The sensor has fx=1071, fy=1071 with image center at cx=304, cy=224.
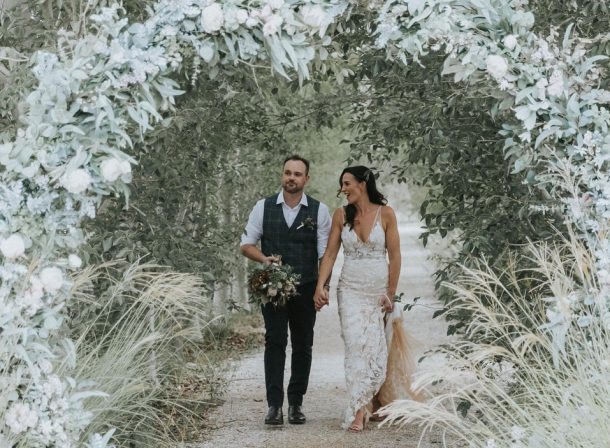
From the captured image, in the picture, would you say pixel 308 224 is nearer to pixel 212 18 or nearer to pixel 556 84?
pixel 556 84

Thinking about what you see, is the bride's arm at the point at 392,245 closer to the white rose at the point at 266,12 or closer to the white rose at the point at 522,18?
the white rose at the point at 522,18

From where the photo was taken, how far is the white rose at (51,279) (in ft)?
15.9

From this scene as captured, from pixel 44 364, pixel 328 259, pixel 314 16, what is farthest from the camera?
pixel 328 259

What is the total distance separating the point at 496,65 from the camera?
527cm

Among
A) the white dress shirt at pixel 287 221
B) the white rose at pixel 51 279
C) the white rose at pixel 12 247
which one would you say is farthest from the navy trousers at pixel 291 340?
the white rose at pixel 12 247

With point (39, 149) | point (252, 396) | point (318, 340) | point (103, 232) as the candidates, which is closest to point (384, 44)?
point (39, 149)

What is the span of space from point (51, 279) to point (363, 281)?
3610mm

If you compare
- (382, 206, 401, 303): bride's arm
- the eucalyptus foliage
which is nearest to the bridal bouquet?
(382, 206, 401, 303): bride's arm

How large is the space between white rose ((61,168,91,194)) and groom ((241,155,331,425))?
3.39 metres

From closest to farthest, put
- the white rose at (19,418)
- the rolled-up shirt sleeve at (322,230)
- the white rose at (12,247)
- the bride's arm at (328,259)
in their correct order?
the white rose at (19,418), the white rose at (12,247), the bride's arm at (328,259), the rolled-up shirt sleeve at (322,230)

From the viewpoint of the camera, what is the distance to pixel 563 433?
4.72m

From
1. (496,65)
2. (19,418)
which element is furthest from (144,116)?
(496,65)

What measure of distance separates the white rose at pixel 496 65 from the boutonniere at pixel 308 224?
318 cm

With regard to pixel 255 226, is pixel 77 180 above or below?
above
